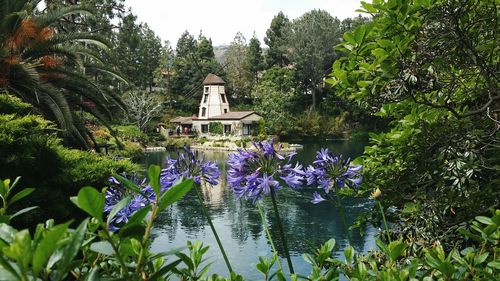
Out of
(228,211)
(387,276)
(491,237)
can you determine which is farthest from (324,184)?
(228,211)

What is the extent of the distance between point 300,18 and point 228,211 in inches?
1664

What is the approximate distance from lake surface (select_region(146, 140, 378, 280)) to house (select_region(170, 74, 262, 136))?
2506 centimetres

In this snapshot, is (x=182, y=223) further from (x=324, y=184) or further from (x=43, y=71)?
(x=324, y=184)

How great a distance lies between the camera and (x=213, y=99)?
43156 millimetres

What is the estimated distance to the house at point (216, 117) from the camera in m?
40.0

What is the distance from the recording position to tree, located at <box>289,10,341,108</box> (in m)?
45.4

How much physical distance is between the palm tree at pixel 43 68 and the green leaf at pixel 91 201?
26.8 feet

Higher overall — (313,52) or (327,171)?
(313,52)

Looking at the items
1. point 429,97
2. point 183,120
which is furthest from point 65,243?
point 183,120

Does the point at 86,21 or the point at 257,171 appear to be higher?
the point at 86,21

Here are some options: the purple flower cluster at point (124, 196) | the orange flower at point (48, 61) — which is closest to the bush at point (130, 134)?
the orange flower at point (48, 61)

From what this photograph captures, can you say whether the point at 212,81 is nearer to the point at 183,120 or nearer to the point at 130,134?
the point at 183,120

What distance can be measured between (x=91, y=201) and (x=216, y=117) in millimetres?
40844

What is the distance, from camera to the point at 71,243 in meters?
0.61
